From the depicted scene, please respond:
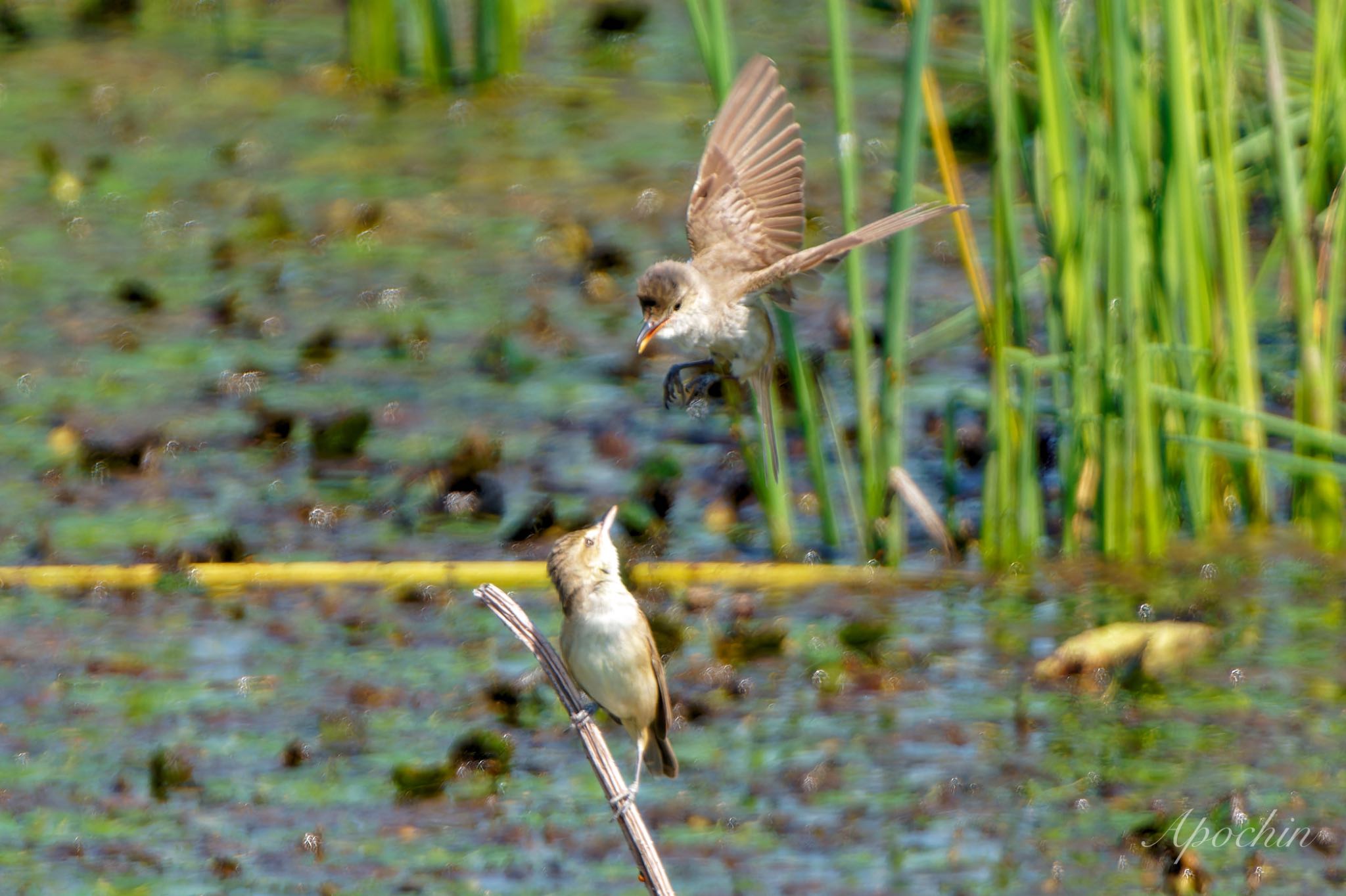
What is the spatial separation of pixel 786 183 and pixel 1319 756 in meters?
1.53

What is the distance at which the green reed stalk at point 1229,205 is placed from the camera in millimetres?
4156

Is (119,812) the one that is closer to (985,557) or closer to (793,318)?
(985,557)

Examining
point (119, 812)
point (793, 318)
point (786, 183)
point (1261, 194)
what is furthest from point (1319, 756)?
point (1261, 194)

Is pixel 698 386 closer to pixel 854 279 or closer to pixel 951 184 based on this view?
pixel 854 279

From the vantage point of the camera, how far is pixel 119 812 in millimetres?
3850

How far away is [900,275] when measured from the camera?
14.1 feet

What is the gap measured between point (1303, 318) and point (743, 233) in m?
1.53

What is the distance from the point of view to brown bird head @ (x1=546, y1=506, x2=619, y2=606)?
3.01m

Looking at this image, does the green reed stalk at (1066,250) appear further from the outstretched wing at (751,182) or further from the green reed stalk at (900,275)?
the outstretched wing at (751,182)

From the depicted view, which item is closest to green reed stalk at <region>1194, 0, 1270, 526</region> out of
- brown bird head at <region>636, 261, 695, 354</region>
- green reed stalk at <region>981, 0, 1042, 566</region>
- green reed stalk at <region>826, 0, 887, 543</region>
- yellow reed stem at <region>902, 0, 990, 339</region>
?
green reed stalk at <region>981, 0, 1042, 566</region>

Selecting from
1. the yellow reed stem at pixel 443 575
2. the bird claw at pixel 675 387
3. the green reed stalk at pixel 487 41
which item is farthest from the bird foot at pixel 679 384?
the green reed stalk at pixel 487 41

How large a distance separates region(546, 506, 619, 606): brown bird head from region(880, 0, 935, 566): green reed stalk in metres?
1.32

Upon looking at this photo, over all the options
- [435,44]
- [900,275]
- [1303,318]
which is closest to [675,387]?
[900,275]

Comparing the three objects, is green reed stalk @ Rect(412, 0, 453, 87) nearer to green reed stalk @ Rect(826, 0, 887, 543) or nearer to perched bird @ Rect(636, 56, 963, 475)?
green reed stalk @ Rect(826, 0, 887, 543)
